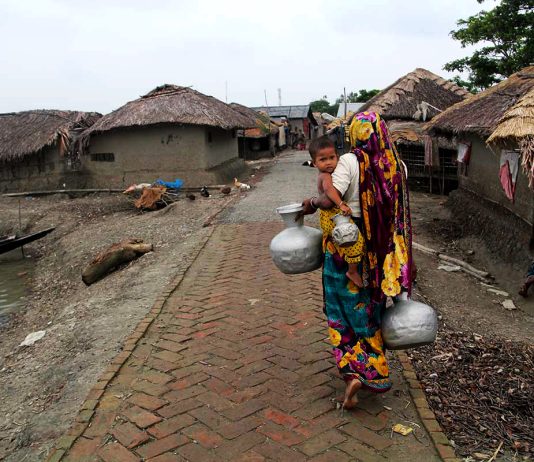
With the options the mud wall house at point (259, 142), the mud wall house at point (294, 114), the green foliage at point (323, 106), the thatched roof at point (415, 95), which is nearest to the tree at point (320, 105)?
the green foliage at point (323, 106)

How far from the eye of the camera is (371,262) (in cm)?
308

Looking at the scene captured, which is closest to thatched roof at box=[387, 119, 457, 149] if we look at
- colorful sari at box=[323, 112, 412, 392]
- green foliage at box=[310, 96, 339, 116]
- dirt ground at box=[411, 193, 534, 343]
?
dirt ground at box=[411, 193, 534, 343]

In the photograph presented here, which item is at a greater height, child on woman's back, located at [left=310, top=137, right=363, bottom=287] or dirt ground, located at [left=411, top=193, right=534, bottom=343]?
child on woman's back, located at [left=310, top=137, right=363, bottom=287]

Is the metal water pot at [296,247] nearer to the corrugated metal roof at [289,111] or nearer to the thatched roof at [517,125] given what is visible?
the thatched roof at [517,125]

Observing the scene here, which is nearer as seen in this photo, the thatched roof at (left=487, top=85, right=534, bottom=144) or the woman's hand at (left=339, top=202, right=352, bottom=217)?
the woman's hand at (left=339, top=202, right=352, bottom=217)

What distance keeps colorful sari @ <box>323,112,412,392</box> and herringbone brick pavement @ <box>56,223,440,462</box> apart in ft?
1.17

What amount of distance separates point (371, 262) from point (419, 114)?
14.6 m

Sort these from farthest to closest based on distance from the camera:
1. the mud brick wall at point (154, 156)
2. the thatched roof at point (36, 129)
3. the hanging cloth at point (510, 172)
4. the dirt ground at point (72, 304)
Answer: the thatched roof at point (36, 129) → the mud brick wall at point (154, 156) → the hanging cloth at point (510, 172) → the dirt ground at point (72, 304)

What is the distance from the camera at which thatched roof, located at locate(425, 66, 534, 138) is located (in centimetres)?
813

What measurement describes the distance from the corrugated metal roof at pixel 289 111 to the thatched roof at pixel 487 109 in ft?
107

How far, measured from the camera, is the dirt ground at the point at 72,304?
12.1 feet

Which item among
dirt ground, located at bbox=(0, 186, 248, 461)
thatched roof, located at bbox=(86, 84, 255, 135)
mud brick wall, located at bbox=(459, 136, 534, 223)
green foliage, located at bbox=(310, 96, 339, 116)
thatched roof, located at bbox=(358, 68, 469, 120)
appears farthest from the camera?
green foliage, located at bbox=(310, 96, 339, 116)

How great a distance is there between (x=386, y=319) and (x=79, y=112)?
18915mm

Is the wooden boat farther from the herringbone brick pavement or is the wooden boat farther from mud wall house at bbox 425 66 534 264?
mud wall house at bbox 425 66 534 264
